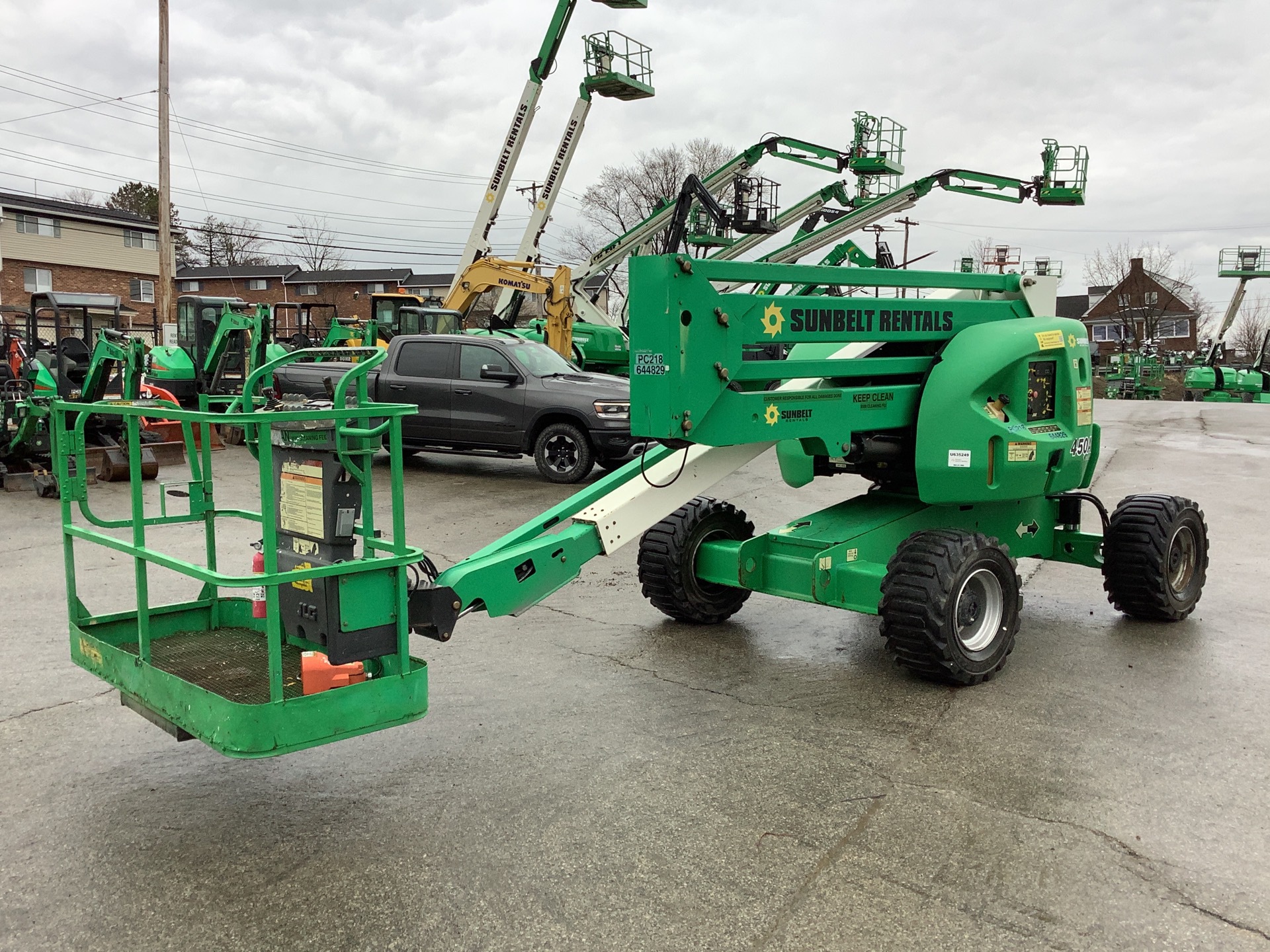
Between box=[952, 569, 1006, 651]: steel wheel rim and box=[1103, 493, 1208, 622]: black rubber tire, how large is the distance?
140cm

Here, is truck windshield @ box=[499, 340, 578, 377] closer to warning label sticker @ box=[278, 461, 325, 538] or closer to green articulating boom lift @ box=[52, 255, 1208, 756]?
green articulating boom lift @ box=[52, 255, 1208, 756]

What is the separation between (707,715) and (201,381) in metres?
14.8

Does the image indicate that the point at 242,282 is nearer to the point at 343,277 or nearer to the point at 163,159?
the point at 343,277

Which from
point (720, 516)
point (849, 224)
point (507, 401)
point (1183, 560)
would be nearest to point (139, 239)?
point (849, 224)

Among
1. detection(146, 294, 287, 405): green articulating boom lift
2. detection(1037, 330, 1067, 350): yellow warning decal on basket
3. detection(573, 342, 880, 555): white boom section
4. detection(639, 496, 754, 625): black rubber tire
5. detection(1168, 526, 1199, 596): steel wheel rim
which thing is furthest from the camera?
detection(146, 294, 287, 405): green articulating boom lift

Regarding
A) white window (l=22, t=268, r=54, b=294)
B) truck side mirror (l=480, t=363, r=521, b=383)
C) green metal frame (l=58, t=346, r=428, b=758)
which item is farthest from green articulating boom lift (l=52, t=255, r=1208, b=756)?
white window (l=22, t=268, r=54, b=294)

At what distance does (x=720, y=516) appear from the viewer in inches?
246

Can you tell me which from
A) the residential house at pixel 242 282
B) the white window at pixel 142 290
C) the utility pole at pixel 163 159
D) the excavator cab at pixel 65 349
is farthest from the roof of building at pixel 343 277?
the excavator cab at pixel 65 349

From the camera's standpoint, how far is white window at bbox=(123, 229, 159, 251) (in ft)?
168

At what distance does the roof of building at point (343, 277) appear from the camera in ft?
241

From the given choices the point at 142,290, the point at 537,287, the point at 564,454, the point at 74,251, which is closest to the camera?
the point at 564,454

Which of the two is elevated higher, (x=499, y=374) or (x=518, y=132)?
(x=518, y=132)

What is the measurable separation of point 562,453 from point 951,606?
801 centimetres

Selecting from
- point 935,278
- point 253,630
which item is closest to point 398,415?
point 253,630
